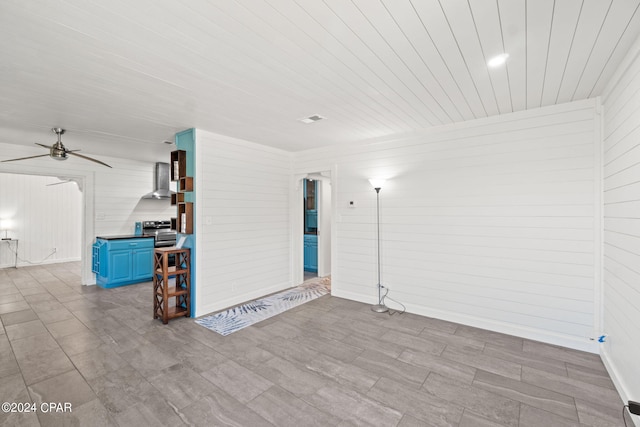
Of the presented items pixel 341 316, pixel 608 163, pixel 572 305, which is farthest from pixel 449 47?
pixel 341 316

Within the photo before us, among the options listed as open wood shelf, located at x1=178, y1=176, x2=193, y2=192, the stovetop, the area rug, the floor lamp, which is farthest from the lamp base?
the stovetop

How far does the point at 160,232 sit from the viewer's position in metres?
6.79

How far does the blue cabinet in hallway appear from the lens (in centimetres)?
675

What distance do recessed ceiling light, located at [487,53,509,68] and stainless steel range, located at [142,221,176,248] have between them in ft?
21.7

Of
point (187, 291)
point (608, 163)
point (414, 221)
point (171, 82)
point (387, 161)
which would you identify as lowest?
point (187, 291)

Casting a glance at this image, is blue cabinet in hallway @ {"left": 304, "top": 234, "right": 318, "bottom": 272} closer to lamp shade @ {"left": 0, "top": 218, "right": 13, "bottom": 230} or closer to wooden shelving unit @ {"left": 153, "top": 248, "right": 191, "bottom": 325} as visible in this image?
wooden shelving unit @ {"left": 153, "top": 248, "right": 191, "bottom": 325}

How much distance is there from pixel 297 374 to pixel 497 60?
3152 millimetres

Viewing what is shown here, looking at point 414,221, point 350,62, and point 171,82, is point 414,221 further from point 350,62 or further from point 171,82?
point 171,82

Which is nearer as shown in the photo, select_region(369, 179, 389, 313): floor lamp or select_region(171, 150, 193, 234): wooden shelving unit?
select_region(171, 150, 193, 234): wooden shelving unit

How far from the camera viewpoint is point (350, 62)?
2.26m

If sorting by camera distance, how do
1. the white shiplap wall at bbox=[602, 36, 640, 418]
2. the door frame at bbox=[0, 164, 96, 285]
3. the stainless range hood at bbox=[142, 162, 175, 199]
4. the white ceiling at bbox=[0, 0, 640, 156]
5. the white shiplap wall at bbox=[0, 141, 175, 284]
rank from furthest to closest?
the stainless range hood at bbox=[142, 162, 175, 199] → the door frame at bbox=[0, 164, 96, 285] → the white shiplap wall at bbox=[0, 141, 175, 284] → the white shiplap wall at bbox=[602, 36, 640, 418] → the white ceiling at bbox=[0, 0, 640, 156]

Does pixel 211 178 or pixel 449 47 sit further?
pixel 211 178

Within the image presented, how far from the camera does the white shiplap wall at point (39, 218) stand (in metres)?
7.35

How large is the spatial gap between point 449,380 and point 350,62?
9.34ft
